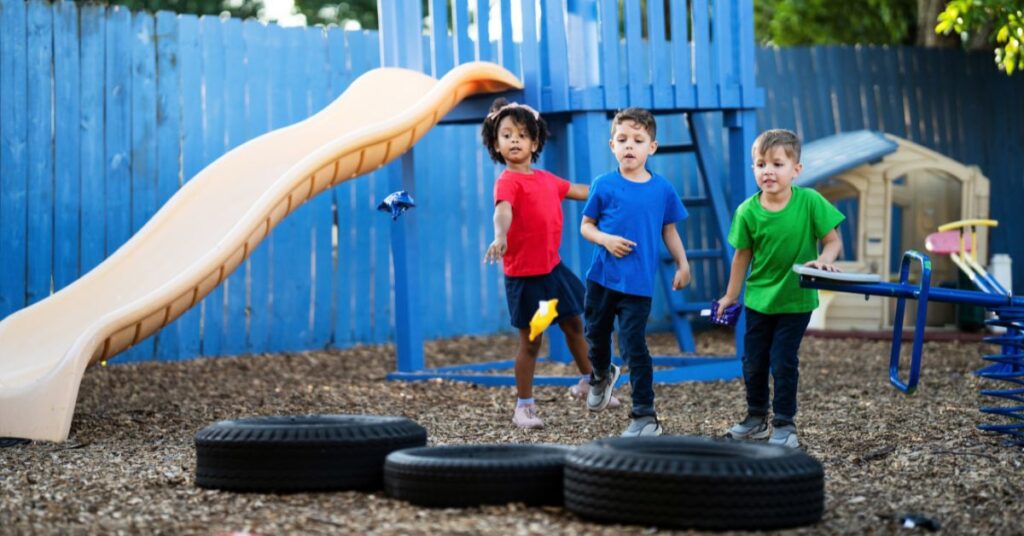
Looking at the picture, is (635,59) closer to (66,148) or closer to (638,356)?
(638,356)

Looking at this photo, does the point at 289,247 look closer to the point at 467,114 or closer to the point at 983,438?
the point at 467,114

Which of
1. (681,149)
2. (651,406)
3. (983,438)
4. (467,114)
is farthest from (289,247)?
(983,438)

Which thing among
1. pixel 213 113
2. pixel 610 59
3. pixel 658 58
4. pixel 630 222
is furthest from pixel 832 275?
pixel 213 113

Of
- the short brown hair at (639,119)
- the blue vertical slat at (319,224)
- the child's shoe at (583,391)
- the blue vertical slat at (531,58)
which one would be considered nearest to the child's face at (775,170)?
the short brown hair at (639,119)

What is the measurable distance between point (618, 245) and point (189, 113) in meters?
4.44

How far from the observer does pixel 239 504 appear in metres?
4.21

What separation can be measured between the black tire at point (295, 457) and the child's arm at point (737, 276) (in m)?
1.53

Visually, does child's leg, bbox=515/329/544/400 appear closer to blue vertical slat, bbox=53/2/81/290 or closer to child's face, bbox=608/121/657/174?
child's face, bbox=608/121/657/174

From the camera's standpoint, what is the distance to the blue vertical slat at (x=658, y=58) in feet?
25.9

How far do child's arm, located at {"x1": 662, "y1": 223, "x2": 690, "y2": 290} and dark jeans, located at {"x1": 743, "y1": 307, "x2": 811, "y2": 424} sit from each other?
0.30 metres

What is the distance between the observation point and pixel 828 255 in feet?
16.9

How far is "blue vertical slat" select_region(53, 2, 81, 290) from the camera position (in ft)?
27.9

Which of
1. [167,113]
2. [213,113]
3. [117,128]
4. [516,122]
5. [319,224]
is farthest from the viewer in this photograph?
[319,224]

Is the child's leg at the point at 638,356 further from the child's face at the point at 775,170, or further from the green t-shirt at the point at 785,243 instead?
the child's face at the point at 775,170
